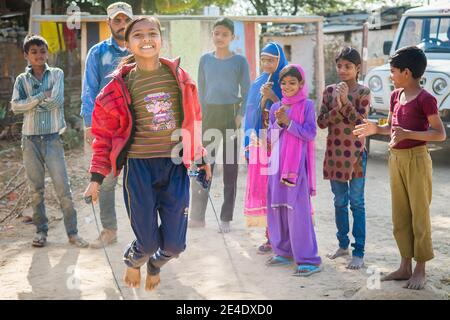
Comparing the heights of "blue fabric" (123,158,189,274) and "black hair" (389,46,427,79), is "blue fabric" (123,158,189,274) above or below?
below

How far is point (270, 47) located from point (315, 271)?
72.1 inches

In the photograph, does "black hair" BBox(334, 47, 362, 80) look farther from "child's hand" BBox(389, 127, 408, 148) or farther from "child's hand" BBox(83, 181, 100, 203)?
"child's hand" BBox(83, 181, 100, 203)

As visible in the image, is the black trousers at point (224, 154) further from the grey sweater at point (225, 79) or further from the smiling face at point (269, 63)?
the smiling face at point (269, 63)

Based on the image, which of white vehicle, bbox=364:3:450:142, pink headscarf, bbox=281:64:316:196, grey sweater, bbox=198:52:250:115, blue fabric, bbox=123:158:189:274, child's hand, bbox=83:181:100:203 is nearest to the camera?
child's hand, bbox=83:181:100:203

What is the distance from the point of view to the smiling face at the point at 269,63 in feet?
17.8

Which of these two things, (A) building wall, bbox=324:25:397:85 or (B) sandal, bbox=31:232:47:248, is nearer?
(B) sandal, bbox=31:232:47:248

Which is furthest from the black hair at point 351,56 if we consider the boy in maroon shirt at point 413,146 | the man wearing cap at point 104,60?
the man wearing cap at point 104,60

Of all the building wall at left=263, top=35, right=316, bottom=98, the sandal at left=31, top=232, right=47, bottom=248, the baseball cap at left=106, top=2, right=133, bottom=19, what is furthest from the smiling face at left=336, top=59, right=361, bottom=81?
the building wall at left=263, top=35, right=316, bottom=98

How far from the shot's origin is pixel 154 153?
165 inches

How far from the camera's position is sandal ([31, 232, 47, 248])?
579cm

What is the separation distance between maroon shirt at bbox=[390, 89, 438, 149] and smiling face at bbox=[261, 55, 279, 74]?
1.32m

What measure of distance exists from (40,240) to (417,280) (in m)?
3.20
